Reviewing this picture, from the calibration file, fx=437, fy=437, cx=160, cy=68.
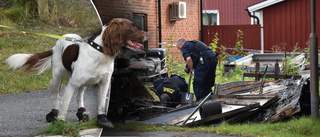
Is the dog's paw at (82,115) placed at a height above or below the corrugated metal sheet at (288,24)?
below

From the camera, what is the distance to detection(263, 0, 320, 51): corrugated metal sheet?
11.3 metres

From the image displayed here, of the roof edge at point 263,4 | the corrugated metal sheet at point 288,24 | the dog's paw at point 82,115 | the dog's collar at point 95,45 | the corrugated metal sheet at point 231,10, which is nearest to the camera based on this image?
the dog's collar at point 95,45

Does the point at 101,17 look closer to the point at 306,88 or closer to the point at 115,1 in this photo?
the point at 115,1

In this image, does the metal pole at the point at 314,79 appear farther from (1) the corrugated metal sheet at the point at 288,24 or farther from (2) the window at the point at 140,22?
(1) the corrugated metal sheet at the point at 288,24

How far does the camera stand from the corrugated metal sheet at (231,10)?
52.6ft

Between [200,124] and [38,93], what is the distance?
2.42 meters

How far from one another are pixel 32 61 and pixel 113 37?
322mm

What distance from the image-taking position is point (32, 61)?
64.3 inches

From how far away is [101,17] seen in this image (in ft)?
5.98

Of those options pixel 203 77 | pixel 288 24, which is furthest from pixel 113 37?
pixel 288 24

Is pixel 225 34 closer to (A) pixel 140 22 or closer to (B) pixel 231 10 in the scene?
(A) pixel 140 22

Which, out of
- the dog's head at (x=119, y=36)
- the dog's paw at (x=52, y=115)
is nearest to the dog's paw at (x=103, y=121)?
the dog's paw at (x=52, y=115)

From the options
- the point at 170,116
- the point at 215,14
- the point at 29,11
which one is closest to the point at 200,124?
the point at 170,116

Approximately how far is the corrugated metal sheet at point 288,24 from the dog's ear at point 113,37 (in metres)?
9.94
